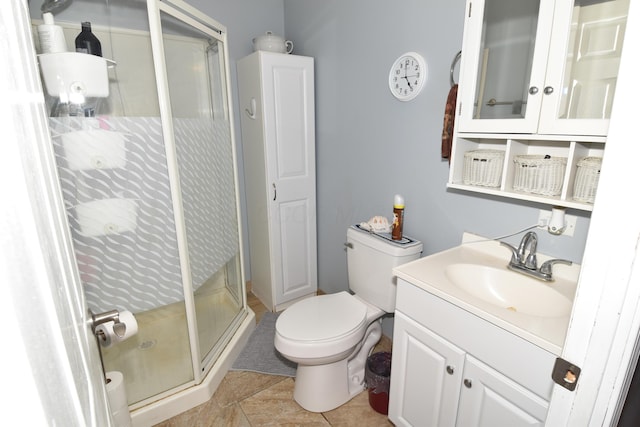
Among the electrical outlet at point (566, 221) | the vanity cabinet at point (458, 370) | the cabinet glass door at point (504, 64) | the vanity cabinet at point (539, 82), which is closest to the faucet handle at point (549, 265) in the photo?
the electrical outlet at point (566, 221)

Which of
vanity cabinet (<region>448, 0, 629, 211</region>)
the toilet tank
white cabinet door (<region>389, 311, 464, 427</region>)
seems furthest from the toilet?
vanity cabinet (<region>448, 0, 629, 211</region>)

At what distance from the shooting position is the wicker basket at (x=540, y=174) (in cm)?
114

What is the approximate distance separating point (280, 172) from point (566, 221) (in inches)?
65.2

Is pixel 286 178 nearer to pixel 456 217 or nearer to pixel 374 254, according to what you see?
pixel 374 254

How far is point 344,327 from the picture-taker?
1.58 metres

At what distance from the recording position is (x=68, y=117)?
1.28 meters

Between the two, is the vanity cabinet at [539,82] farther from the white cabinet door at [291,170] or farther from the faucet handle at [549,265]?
the white cabinet door at [291,170]

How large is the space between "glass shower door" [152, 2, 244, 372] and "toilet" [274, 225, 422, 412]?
1.69ft

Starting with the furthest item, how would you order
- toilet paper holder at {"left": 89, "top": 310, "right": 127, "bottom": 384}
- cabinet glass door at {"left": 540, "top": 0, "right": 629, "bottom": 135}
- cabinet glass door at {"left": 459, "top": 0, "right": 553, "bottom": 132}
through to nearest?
cabinet glass door at {"left": 459, "top": 0, "right": 553, "bottom": 132}
cabinet glass door at {"left": 540, "top": 0, "right": 629, "bottom": 135}
toilet paper holder at {"left": 89, "top": 310, "right": 127, "bottom": 384}

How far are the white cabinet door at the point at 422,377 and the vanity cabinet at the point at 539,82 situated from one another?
63 centimetres

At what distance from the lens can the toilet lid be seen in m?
1.54

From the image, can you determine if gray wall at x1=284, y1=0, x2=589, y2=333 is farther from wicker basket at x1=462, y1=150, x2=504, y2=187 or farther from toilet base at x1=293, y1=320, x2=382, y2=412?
toilet base at x1=293, y1=320, x2=382, y2=412

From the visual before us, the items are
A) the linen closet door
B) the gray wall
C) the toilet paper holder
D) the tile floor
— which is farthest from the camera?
the linen closet door

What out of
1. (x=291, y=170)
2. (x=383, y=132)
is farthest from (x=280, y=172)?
(x=383, y=132)
